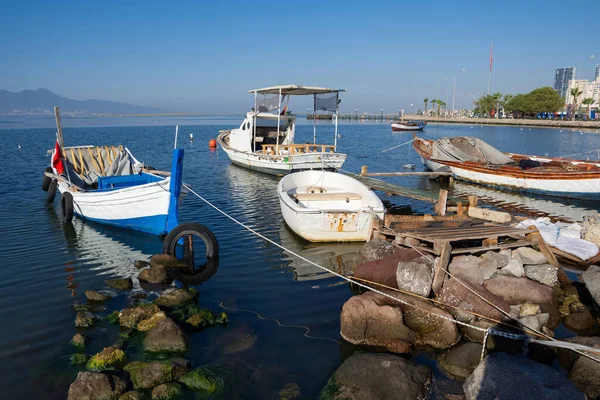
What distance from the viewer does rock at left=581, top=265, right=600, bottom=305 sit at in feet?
24.3

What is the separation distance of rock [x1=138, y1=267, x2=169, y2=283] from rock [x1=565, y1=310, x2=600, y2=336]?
809 cm

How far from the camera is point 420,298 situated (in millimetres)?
7688

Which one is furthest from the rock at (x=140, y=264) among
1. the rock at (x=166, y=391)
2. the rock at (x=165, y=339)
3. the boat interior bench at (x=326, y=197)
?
the boat interior bench at (x=326, y=197)

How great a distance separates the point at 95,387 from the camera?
5.29 metres

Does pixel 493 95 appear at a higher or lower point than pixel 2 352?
higher

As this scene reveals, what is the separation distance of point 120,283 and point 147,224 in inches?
145

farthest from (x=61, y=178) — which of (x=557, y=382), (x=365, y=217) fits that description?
(x=557, y=382)

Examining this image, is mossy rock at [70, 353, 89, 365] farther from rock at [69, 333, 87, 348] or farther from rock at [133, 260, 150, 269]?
rock at [133, 260, 150, 269]

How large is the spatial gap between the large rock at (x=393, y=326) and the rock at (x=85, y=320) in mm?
4389

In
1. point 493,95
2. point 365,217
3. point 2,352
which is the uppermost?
point 493,95

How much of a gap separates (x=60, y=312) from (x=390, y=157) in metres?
32.1

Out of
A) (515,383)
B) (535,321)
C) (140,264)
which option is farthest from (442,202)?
(140,264)

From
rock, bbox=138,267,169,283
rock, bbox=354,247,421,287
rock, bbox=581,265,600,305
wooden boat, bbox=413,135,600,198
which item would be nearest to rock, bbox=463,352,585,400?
rock, bbox=581,265,600,305

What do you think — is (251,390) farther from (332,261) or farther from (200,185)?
(200,185)
